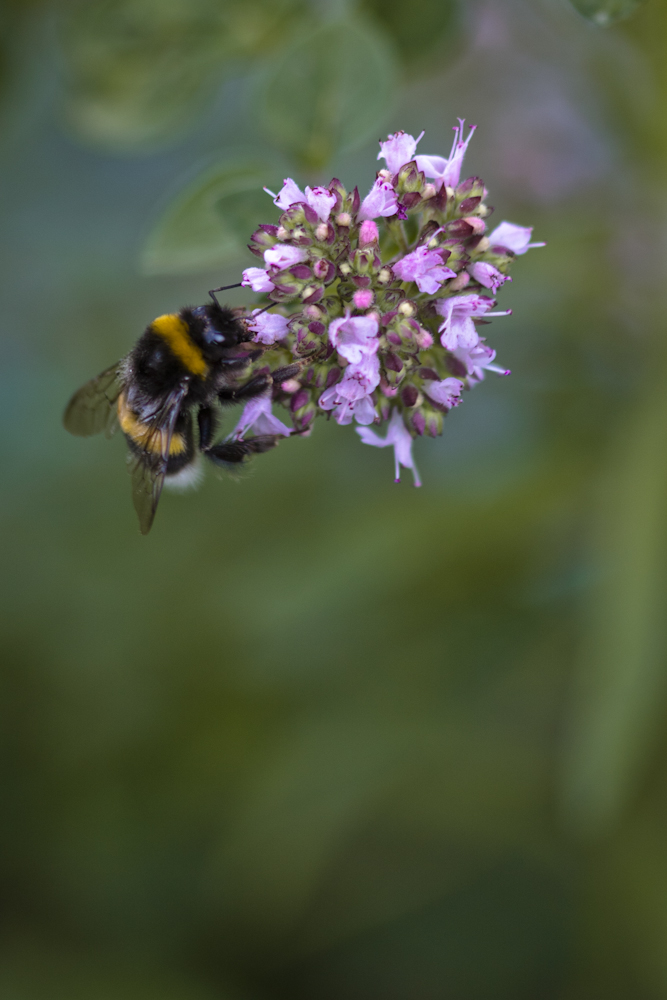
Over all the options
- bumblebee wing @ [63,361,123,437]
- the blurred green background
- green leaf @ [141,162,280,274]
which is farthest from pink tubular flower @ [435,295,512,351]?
the blurred green background

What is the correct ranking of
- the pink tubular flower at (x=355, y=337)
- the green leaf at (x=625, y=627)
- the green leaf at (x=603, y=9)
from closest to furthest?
1. the pink tubular flower at (x=355, y=337)
2. the green leaf at (x=603, y=9)
3. the green leaf at (x=625, y=627)

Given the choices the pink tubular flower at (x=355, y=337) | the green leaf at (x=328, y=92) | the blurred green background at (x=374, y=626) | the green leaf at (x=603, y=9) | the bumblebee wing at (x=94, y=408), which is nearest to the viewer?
the pink tubular flower at (x=355, y=337)

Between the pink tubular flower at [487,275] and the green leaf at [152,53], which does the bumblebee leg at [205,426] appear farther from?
the green leaf at [152,53]

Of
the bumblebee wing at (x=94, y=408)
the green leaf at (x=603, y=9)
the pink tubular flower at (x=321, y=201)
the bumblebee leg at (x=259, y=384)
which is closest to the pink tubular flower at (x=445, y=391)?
the bumblebee leg at (x=259, y=384)

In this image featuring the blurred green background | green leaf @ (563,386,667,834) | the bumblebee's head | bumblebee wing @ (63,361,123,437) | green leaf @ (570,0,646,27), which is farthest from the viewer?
the blurred green background

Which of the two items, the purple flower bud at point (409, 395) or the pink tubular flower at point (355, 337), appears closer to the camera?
the pink tubular flower at point (355, 337)

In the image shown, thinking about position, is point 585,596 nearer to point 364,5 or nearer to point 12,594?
point 364,5

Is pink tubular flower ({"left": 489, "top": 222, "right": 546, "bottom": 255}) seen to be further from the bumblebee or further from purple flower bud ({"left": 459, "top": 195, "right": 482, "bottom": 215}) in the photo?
the bumblebee
